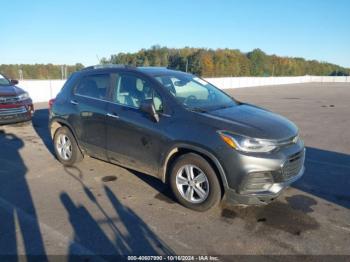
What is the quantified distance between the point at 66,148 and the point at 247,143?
3678 millimetres

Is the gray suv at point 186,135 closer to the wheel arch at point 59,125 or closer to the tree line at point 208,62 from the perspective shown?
the wheel arch at point 59,125

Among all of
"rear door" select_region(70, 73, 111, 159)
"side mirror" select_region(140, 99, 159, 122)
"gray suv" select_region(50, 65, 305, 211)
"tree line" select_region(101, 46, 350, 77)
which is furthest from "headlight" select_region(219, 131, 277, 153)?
"tree line" select_region(101, 46, 350, 77)

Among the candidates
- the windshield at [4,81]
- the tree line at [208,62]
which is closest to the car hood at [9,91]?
the windshield at [4,81]

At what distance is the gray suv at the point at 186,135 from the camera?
12.9ft

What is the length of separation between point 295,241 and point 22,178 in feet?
14.0

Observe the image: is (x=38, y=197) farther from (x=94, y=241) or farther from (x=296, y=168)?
(x=296, y=168)

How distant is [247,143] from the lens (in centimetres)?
392

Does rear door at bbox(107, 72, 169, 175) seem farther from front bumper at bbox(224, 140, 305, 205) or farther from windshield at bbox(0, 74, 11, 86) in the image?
windshield at bbox(0, 74, 11, 86)

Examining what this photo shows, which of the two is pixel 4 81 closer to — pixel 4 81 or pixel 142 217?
pixel 4 81

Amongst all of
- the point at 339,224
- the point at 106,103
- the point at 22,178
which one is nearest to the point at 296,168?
the point at 339,224

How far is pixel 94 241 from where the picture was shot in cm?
351

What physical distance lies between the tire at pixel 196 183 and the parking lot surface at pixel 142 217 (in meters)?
0.14

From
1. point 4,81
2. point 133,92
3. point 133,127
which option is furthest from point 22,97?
point 133,127

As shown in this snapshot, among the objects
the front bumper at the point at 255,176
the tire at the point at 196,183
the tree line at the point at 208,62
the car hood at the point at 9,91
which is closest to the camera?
the front bumper at the point at 255,176
